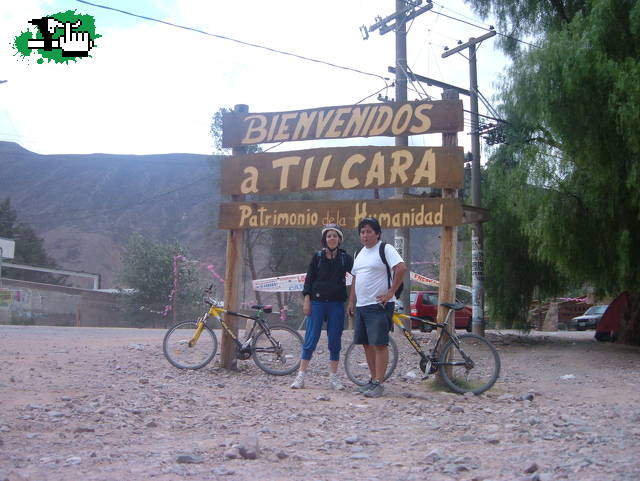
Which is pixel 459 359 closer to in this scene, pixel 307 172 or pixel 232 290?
pixel 307 172

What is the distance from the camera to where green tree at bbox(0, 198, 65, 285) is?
57500 millimetres

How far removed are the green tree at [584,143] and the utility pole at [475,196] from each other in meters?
2.49

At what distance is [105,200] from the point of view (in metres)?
95.1

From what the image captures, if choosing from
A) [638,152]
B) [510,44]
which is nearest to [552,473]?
[638,152]

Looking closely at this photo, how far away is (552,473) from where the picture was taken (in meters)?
3.96

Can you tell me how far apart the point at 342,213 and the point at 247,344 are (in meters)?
2.07

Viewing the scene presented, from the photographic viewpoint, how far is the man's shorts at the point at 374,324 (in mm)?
7180

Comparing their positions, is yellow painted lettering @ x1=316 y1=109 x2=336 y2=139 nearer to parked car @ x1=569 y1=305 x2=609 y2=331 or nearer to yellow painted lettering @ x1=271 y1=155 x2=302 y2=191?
yellow painted lettering @ x1=271 y1=155 x2=302 y2=191

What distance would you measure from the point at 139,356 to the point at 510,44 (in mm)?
11436

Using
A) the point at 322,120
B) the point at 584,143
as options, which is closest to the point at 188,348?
the point at 322,120

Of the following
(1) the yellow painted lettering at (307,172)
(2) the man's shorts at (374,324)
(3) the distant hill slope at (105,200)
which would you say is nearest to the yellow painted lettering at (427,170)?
(1) the yellow painted lettering at (307,172)

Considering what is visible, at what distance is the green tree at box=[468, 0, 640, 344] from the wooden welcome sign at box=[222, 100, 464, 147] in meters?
4.18

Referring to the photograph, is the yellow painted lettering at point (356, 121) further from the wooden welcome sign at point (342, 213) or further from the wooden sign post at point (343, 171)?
the wooden welcome sign at point (342, 213)

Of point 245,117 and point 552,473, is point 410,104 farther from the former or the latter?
point 552,473
